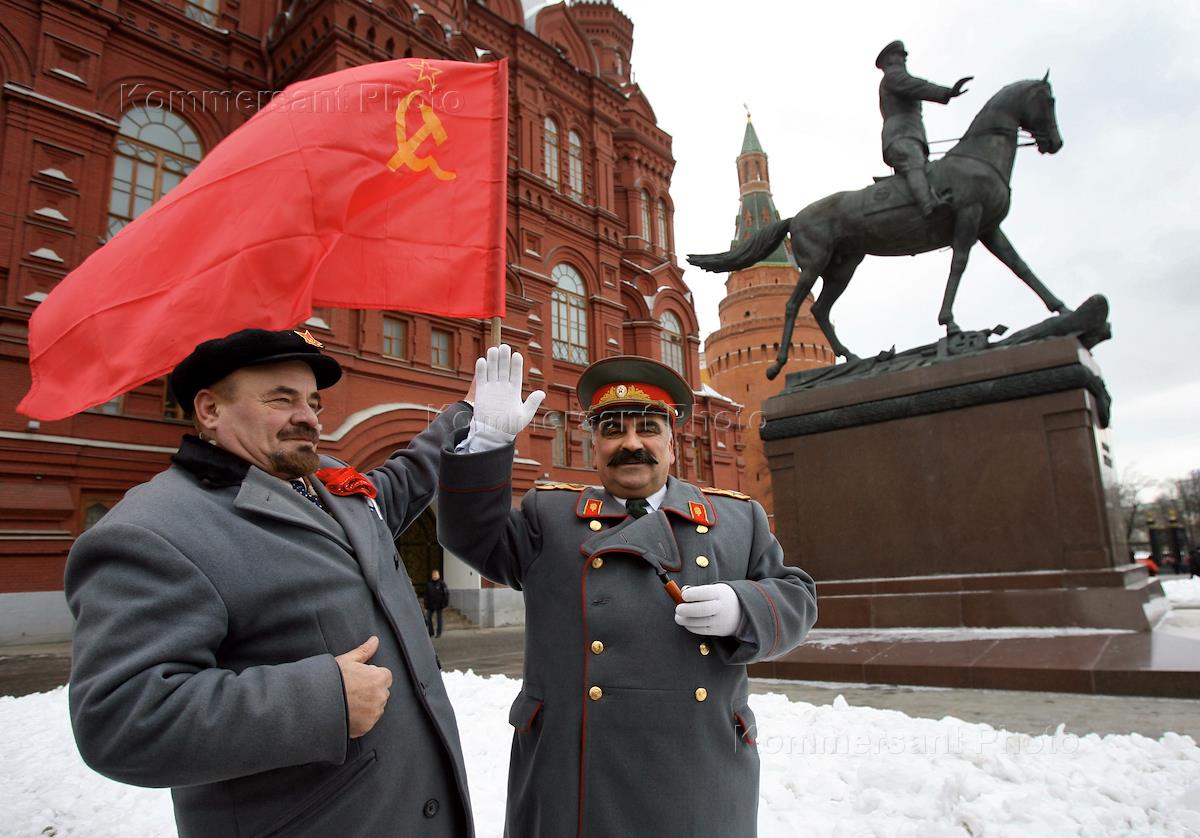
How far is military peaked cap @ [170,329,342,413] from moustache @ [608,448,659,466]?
2.96ft

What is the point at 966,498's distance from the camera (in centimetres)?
640

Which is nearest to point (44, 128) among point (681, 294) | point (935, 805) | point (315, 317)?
point (315, 317)

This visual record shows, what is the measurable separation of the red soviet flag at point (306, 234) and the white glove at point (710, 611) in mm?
1583

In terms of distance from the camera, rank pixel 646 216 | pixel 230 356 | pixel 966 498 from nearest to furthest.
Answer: pixel 230 356
pixel 966 498
pixel 646 216

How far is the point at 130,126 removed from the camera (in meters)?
15.8

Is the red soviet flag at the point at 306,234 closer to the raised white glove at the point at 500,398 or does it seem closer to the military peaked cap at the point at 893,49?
the raised white glove at the point at 500,398

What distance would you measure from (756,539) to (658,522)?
0.41 meters

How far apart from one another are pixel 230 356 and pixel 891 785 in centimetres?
294

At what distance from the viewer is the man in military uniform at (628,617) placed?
1.79 meters

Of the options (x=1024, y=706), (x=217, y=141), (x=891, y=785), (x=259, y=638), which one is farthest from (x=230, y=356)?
(x=217, y=141)

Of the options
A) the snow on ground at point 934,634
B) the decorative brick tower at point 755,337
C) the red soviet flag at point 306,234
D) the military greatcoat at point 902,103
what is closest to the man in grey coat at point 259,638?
the red soviet flag at point 306,234

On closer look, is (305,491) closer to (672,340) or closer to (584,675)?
(584,675)

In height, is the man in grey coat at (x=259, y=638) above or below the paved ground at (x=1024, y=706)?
above

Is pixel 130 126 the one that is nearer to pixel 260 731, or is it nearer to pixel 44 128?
pixel 44 128
